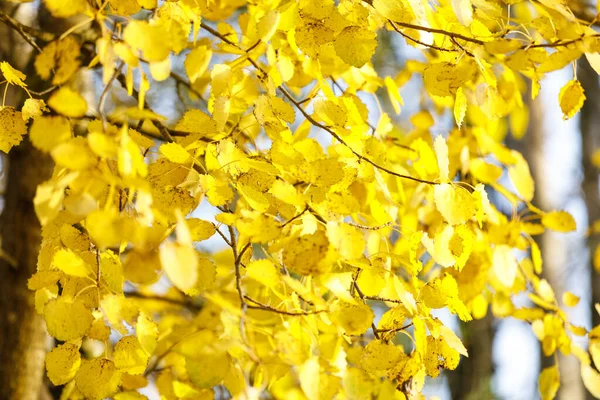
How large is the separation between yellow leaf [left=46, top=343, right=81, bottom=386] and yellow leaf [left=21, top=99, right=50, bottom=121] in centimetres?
24

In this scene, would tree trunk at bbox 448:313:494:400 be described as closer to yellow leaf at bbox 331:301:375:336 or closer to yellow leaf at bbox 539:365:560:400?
yellow leaf at bbox 539:365:560:400

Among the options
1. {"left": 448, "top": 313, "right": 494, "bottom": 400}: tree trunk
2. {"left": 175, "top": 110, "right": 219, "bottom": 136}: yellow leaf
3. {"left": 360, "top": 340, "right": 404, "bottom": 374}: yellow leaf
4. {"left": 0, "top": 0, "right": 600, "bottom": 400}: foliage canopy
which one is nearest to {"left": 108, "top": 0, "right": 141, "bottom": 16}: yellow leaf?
{"left": 0, "top": 0, "right": 600, "bottom": 400}: foliage canopy

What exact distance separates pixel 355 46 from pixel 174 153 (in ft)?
0.72

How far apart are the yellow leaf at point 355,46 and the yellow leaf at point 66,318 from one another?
0.36 m

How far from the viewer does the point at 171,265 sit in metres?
0.50

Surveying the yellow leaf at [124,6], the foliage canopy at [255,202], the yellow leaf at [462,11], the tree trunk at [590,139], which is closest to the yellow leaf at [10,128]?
the foliage canopy at [255,202]

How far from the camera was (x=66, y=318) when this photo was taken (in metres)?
0.61

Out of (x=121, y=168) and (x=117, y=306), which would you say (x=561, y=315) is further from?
(x=121, y=168)

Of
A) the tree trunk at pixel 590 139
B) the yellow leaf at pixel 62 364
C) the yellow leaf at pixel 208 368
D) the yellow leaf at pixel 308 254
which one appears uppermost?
the yellow leaf at pixel 308 254

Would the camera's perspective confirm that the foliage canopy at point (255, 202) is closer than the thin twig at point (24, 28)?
Yes

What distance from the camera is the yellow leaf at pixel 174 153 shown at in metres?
0.66

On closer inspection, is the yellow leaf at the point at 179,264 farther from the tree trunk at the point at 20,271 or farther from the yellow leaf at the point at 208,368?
the tree trunk at the point at 20,271

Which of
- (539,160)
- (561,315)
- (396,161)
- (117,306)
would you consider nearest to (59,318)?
(117,306)

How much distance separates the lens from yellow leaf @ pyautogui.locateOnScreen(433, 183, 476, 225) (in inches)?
27.4
